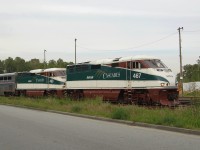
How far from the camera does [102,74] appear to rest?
30.7m

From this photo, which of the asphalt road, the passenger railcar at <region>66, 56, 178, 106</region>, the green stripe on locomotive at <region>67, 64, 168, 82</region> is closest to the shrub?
the asphalt road

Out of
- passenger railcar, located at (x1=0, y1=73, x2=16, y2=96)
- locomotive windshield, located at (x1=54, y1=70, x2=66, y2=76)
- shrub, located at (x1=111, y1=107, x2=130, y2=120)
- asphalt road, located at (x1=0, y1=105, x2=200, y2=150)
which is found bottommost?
asphalt road, located at (x1=0, y1=105, x2=200, y2=150)

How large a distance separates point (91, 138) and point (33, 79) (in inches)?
1364

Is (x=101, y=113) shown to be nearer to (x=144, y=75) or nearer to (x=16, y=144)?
(x=144, y=75)

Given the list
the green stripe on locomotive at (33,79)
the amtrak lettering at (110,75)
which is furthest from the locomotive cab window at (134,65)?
the green stripe on locomotive at (33,79)

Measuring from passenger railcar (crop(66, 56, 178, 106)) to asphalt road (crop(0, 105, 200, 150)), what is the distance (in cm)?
940

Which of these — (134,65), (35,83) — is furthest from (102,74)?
A: (35,83)

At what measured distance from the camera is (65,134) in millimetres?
13453

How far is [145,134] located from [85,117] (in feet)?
23.5

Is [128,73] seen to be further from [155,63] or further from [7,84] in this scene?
[7,84]

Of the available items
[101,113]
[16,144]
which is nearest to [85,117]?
[101,113]

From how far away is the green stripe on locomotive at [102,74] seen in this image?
26.5m

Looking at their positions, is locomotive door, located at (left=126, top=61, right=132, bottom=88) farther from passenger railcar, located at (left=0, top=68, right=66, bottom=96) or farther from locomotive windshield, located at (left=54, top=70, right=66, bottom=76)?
locomotive windshield, located at (left=54, top=70, right=66, bottom=76)

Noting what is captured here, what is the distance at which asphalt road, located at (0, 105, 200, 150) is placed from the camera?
10805 mm
